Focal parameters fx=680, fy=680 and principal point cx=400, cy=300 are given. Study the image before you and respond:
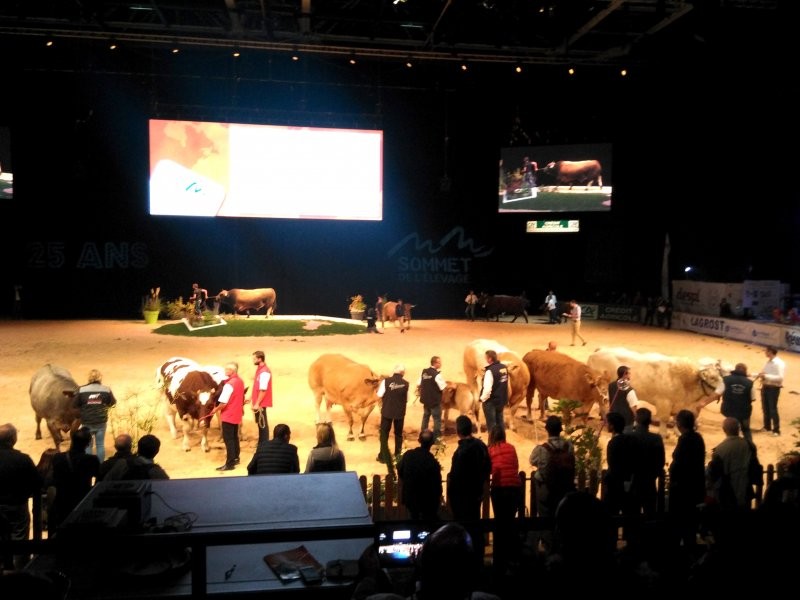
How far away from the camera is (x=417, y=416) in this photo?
37.4ft

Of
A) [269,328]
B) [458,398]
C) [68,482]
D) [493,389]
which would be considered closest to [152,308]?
[269,328]

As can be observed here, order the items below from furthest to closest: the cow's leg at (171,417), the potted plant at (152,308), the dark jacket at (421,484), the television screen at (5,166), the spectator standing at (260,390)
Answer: the potted plant at (152,308)
the television screen at (5,166)
the cow's leg at (171,417)
the spectator standing at (260,390)
the dark jacket at (421,484)

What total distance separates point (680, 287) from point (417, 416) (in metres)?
19.3

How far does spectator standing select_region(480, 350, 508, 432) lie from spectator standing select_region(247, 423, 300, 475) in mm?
4079

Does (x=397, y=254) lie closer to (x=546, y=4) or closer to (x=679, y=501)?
→ (x=546, y=4)

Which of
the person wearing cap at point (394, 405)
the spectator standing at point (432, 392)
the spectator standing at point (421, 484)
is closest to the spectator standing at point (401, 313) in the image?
the spectator standing at point (432, 392)

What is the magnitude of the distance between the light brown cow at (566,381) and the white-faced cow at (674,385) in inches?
22.3

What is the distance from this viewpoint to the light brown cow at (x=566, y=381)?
33.9 ft

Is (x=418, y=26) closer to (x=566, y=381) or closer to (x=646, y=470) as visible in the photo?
(x=566, y=381)

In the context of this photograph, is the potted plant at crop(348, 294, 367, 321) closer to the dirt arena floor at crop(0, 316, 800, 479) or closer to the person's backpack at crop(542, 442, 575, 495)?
the dirt arena floor at crop(0, 316, 800, 479)

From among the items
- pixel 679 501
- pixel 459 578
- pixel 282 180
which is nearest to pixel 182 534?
pixel 459 578

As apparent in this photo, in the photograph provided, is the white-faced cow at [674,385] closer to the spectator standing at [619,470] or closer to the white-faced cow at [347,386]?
the white-faced cow at [347,386]

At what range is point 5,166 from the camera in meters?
22.4

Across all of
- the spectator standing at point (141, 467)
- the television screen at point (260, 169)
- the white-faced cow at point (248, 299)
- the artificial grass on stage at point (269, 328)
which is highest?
the television screen at point (260, 169)
